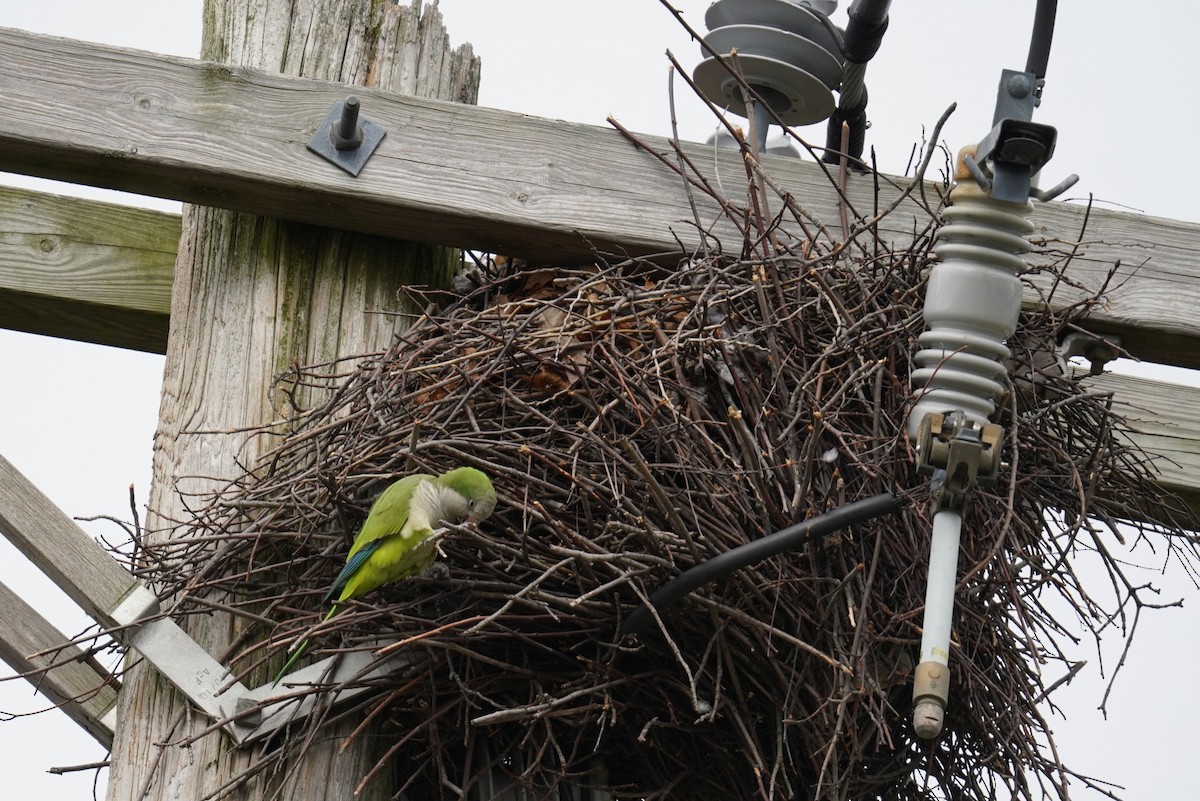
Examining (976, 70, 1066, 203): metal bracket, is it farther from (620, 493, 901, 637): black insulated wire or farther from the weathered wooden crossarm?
the weathered wooden crossarm

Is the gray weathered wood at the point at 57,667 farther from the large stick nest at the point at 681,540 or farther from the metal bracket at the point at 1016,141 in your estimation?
the metal bracket at the point at 1016,141

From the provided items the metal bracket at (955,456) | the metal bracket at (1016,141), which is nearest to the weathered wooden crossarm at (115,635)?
the metal bracket at (955,456)

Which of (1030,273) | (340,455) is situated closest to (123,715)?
(340,455)

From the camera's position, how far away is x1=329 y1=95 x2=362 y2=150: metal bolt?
2670mm

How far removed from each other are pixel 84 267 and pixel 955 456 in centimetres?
180

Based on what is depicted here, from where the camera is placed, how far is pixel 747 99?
302 cm

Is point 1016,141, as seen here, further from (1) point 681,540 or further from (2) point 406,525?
(2) point 406,525

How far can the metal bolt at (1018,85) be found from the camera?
7.16ft

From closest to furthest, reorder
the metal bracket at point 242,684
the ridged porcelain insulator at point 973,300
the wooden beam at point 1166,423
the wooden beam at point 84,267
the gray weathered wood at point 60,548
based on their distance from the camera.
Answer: the ridged porcelain insulator at point 973,300
the metal bracket at point 242,684
the gray weathered wood at point 60,548
the wooden beam at point 84,267
the wooden beam at point 1166,423

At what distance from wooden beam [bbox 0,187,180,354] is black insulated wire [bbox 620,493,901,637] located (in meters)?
1.23

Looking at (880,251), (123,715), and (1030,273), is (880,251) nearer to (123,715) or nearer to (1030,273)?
(1030,273)

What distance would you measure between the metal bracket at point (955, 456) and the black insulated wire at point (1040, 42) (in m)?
0.60

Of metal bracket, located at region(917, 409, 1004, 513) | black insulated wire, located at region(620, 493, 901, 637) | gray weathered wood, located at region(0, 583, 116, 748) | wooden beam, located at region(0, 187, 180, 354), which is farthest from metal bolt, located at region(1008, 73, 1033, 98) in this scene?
gray weathered wood, located at region(0, 583, 116, 748)

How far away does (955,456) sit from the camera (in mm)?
2113
